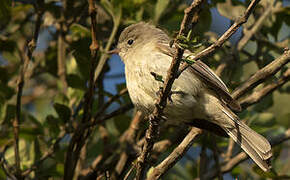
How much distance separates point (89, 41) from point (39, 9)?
1.88 ft

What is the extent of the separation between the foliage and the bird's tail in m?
0.37

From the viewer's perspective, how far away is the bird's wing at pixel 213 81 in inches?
138

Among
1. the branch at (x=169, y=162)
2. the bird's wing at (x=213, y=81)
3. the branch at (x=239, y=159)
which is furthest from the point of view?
the branch at (x=239, y=159)

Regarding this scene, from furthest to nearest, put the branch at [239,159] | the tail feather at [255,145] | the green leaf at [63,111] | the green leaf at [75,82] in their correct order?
the green leaf at [75,82]
the green leaf at [63,111]
the branch at [239,159]
the tail feather at [255,145]

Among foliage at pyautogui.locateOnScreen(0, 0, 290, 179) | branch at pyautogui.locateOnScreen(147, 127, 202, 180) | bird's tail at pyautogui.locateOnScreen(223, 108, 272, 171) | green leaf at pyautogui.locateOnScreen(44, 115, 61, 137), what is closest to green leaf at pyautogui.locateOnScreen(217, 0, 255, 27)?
foliage at pyautogui.locateOnScreen(0, 0, 290, 179)

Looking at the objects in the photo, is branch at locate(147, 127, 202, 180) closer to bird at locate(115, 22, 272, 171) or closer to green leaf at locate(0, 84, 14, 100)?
bird at locate(115, 22, 272, 171)

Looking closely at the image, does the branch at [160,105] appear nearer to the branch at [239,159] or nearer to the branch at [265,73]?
the branch at [265,73]

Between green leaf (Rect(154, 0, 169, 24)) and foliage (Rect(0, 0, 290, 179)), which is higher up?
green leaf (Rect(154, 0, 169, 24))

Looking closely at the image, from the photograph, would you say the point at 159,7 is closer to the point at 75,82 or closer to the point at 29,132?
the point at 75,82

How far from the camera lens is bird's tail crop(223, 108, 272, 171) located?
3.33m

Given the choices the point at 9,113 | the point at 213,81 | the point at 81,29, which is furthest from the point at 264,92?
the point at 9,113

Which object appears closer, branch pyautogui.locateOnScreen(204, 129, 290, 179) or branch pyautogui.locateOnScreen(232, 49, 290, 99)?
branch pyautogui.locateOnScreen(232, 49, 290, 99)

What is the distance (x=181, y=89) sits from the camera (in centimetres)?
362

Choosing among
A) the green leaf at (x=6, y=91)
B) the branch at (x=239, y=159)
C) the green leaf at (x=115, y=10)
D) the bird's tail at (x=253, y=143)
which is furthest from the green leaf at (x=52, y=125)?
the bird's tail at (x=253, y=143)
